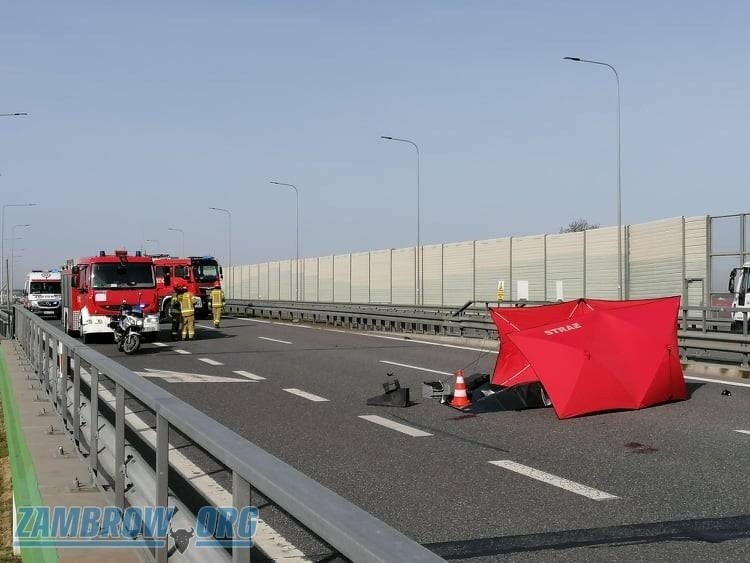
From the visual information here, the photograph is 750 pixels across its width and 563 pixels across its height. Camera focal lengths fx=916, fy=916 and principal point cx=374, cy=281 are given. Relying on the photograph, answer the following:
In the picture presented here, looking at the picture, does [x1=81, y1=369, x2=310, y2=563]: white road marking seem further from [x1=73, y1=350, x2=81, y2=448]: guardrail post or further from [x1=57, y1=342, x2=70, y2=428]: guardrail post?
[x1=57, y1=342, x2=70, y2=428]: guardrail post

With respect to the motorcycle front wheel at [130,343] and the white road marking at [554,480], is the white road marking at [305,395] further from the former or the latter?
the motorcycle front wheel at [130,343]

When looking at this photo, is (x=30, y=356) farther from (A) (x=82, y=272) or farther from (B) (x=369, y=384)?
(A) (x=82, y=272)

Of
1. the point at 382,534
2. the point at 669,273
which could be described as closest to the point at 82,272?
the point at 669,273

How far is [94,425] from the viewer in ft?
21.9

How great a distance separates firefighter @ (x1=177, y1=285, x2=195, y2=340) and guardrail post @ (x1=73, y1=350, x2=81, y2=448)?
20097 mm

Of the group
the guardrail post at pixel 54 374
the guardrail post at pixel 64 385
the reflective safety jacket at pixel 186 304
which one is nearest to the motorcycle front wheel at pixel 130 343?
the reflective safety jacket at pixel 186 304

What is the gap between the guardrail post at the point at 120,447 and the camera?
540cm

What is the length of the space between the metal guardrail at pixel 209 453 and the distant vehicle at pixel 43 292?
4553 centimetres

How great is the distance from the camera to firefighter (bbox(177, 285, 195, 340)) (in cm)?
2778

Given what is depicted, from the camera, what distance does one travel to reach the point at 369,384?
15188mm

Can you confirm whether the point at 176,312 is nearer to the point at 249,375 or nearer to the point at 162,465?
the point at 249,375

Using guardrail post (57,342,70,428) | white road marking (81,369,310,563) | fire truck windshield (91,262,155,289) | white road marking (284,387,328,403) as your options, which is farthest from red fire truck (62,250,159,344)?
white road marking (81,369,310,563)

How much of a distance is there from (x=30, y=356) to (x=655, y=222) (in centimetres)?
2246

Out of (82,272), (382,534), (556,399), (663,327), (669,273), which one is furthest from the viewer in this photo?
(669,273)
